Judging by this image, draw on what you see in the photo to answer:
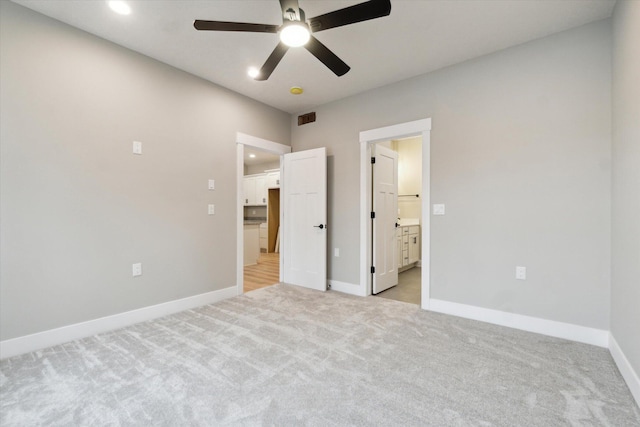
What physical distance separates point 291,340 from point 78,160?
8.07 feet

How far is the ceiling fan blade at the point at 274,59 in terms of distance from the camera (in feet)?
6.59

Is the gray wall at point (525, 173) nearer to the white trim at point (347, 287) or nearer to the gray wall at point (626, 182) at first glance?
the gray wall at point (626, 182)

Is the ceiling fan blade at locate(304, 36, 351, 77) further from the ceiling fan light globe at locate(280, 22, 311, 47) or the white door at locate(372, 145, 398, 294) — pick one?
the white door at locate(372, 145, 398, 294)

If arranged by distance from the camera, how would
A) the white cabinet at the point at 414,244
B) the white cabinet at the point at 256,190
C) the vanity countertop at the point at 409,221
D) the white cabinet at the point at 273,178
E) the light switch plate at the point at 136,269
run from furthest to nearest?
the white cabinet at the point at 256,190 → the white cabinet at the point at 273,178 → the vanity countertop at the point at 409,221 → the white cabinet at the point at 414,244 → the light switch plate at the point at 136,269

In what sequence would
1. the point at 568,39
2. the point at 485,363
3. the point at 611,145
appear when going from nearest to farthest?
the point at 485,363 < the point at 611,145 < the point at 568,39

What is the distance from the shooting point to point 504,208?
8.95 ft

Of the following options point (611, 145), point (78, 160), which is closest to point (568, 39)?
point (611, 145)

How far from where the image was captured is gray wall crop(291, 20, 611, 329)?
7.66 ft

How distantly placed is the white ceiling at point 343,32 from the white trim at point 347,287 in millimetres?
2685

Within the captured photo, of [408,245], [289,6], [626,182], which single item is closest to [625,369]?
[626,182]

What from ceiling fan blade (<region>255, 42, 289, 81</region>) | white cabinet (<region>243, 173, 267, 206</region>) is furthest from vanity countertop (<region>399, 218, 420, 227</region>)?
ceiling fan blade (<region>255, 42, 289, 81</region>)

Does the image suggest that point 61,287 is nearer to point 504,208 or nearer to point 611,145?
point 504,208

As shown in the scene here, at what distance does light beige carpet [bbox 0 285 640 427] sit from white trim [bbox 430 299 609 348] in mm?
101

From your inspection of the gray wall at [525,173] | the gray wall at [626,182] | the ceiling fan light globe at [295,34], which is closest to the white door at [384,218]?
the gray wall at [525,173]
